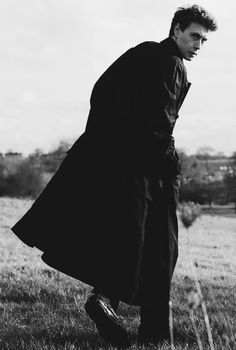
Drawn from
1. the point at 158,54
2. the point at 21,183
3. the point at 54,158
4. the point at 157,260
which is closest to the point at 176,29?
the point at 158,54

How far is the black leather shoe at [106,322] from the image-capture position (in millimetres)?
3580

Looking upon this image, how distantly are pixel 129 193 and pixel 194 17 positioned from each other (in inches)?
46.6

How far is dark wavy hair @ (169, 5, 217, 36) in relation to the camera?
3.78 m

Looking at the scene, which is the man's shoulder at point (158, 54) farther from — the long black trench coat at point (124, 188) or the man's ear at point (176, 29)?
the man's ear at point (176, 29)

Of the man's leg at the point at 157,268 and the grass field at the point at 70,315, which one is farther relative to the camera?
the man's leg at the point at 157,268

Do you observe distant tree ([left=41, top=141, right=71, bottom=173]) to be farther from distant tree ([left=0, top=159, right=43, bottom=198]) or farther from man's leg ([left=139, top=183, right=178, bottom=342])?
man's leg ([left=139, top=183, right=178, bottom=342])

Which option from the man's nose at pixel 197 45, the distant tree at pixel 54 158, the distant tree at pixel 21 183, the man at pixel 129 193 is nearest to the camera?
the man at pixel 129 193

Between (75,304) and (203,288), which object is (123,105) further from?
(203,288)

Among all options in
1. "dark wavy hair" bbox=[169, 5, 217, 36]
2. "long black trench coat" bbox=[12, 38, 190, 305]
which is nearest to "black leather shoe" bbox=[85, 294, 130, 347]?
"long black trench coat" bbox=[12, 38, 190, 305]

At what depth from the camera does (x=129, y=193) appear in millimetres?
3715

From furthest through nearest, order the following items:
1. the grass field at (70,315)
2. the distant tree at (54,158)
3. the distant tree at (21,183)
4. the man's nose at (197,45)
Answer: the distant tree at (54,158) → the distant tree at (21,183) → the man's nose at (197,45) → the grass field at (70,315)

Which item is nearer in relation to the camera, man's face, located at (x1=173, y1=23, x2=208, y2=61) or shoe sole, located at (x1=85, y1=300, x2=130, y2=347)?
shoe sole, located at (x1=85, y1=300, x2=130, y2=347)

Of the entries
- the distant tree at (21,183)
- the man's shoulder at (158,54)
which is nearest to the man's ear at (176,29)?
the man's shoulder at (158,54)

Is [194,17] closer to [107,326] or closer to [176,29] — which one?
[176,29]
